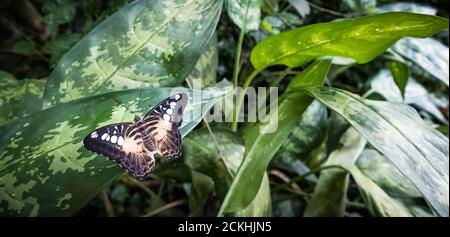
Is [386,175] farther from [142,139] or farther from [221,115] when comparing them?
[142,139]

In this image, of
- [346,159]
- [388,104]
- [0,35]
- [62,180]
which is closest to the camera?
[62,180]

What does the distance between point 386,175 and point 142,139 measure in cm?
59

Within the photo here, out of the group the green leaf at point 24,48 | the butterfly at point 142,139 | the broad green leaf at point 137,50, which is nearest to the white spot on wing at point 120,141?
the butterfly at point 142,139

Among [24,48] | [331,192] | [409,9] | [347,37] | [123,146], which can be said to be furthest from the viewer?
[409,9]

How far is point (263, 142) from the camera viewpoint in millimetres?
516

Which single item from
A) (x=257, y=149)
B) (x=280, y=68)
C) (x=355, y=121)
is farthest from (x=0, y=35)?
(x=355, y=121)

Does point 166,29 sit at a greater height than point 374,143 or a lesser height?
greater

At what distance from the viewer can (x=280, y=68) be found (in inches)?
42.5

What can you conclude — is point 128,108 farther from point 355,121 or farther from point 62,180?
point 355,121

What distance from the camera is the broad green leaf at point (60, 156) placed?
0.36m

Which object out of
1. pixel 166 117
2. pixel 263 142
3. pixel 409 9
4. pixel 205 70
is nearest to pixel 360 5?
pixel 409 9

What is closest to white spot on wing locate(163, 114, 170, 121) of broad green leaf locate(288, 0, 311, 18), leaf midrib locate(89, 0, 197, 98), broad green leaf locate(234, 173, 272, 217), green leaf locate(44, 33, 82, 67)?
leaf midrib locate(89, 0, 197, 98)

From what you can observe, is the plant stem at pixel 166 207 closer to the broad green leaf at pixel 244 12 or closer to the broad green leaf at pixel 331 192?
the broad green leaf at pixel 331 192

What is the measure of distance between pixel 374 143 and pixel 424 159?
2.7 inches
